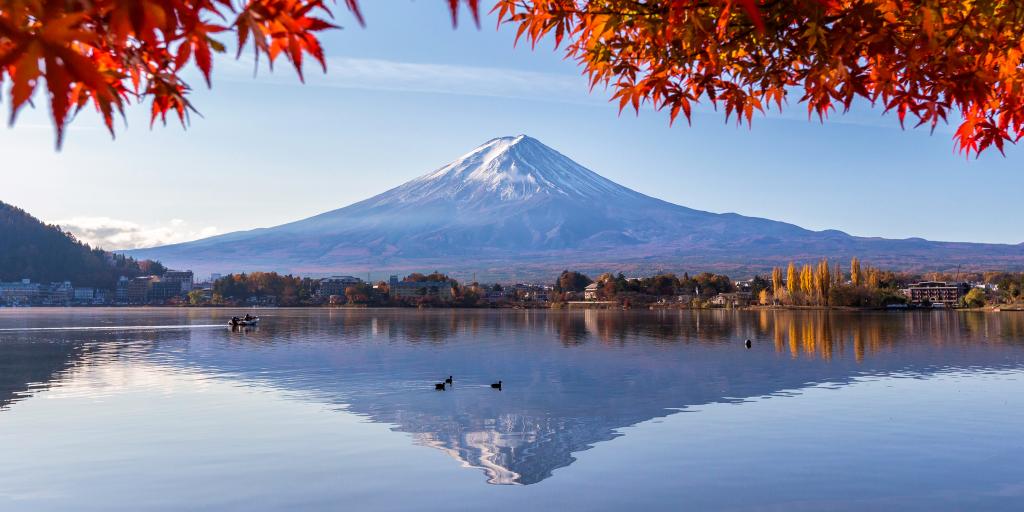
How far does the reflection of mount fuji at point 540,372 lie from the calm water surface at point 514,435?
6.7 inches

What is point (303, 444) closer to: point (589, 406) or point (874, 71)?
point (589, 406)

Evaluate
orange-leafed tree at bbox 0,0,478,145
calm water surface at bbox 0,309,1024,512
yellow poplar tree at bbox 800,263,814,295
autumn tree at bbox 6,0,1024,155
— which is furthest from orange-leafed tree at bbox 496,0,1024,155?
yellow poplar tree at bbox 800,263,814,295

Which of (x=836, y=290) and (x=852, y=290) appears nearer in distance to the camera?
(x=852, y=290)

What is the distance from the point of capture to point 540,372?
3466cm

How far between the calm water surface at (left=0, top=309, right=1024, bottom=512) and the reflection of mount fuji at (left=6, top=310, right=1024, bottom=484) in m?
0.17

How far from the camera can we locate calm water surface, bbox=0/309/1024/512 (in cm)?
1326

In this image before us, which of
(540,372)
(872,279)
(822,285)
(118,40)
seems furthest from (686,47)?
(872,279)

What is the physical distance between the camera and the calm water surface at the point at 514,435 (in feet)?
43.5

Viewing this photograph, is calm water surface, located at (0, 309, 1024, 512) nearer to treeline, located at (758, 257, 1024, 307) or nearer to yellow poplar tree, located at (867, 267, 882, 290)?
treeline, located at (758, 257, 1024, 307)

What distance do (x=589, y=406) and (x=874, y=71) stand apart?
18.6 m

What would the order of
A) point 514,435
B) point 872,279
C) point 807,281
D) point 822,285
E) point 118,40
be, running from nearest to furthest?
point 118,40, point 514,435, point 822,285, point 807,281, point 872,279

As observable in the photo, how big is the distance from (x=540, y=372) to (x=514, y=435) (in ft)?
51.2

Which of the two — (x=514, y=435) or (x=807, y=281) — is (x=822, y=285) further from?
(x=514, y=435)

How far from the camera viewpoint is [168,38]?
128 inches
